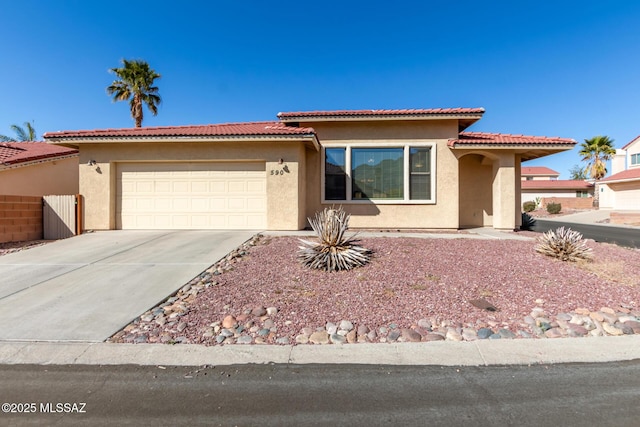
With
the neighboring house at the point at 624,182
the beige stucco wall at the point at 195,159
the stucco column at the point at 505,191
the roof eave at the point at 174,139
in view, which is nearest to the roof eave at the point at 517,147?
the stucco column at the point at 505,191

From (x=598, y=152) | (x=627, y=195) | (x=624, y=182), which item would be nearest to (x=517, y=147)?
(x=624, y=182)

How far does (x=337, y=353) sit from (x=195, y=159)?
963 cm

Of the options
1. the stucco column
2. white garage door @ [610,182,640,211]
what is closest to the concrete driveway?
the stucco column

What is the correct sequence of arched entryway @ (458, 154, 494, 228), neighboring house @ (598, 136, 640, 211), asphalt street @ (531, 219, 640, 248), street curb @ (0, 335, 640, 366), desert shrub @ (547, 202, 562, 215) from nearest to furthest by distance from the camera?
1. street curb @ (0, 335, 640, 366)
2. asphalt street @ (531, 219, 640, 248)
3. arched entryway @ (458, 154, 494, 228)
4. neighboring house @ (598, 136, 640, 211)
5. desert shrub @ (547, 202, 562, 215)

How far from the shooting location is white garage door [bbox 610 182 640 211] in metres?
28.6

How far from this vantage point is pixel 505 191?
38.5ft

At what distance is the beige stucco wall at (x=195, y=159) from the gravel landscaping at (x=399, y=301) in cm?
375

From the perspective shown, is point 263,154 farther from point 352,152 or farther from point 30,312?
point 30,312

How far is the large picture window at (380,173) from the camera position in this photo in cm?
1195

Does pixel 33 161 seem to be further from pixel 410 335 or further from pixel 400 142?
pixel 410 335

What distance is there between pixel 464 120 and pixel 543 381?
35.4 feet

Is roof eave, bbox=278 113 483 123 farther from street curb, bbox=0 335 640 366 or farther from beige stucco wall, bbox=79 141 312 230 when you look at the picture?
street curb, bbox=0 335 640 366

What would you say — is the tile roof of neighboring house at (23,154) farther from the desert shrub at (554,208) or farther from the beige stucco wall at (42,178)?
the desert shrub at (554,208)

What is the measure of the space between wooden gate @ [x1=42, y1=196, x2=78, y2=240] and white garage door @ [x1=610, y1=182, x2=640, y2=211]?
42191mm
